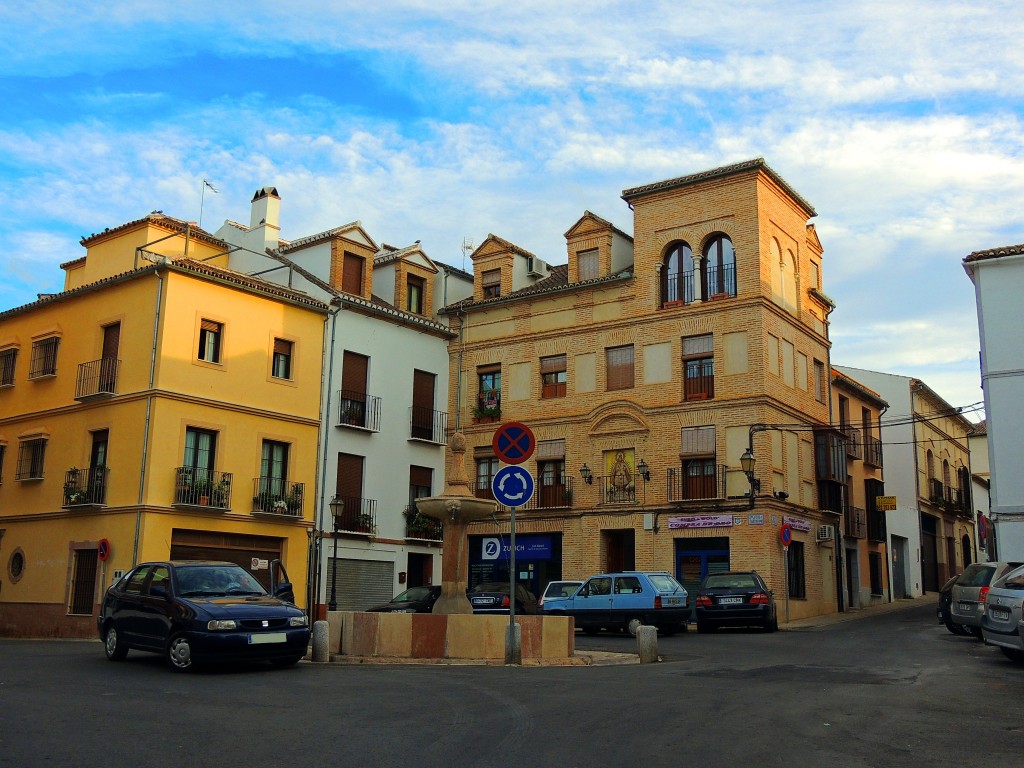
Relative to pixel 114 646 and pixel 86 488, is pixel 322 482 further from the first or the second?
pixel 114 646

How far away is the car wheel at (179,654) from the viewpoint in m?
13.1

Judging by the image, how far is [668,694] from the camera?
1084 cm

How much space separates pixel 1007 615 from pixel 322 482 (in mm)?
21294

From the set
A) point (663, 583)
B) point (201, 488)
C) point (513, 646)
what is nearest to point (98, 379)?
point (201, 488)

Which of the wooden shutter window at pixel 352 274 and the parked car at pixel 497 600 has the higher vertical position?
the wooden shutter window at pixel 352 274

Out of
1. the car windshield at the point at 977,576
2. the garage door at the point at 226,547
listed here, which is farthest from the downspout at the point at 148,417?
the car windshield at the point at 977,576

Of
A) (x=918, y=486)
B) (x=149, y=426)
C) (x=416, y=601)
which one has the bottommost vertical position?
(x=416, y=601)

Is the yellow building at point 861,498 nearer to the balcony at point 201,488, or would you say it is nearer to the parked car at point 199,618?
the balcony at point 201,488

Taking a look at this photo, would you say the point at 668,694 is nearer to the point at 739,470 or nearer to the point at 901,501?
the point at 739,470

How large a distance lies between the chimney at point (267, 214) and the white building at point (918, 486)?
24680mm

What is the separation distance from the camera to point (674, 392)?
105 feet

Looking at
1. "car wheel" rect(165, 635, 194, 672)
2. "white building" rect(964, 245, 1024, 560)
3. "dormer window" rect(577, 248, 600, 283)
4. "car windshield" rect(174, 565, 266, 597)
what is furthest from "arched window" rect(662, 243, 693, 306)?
"car wheel" rect(165, 635, 194, 672)

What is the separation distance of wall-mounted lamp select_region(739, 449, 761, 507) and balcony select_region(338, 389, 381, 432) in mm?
11888

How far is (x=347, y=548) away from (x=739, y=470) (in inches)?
482
